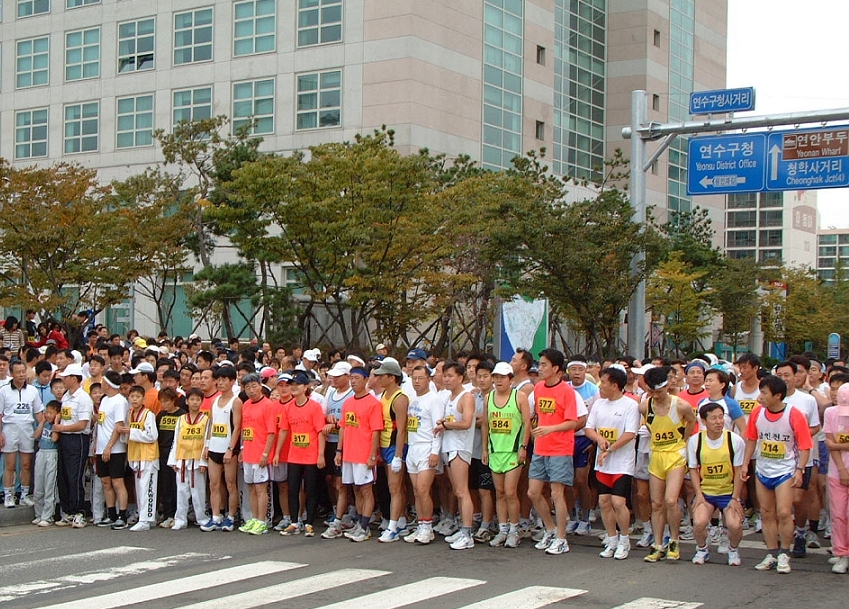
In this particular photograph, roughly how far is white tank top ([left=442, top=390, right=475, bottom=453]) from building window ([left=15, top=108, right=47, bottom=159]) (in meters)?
42.2

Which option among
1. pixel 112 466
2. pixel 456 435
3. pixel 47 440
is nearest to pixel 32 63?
pixel 47 440

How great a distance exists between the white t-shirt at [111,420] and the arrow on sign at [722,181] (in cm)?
1413

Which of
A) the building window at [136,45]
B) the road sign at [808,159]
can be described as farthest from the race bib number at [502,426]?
the building window at [136,45]

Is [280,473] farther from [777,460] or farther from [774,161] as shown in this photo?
[774,161]

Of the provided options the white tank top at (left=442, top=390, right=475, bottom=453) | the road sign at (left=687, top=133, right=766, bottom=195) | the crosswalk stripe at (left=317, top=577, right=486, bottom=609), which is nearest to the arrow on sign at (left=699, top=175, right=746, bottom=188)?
the road sign at (left=687, top=133, right=766, bottom=195)

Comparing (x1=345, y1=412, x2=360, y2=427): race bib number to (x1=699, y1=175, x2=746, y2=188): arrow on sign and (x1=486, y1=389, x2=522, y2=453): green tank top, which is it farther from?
(x1=699, y1=175, x2=746, y2=188): arrow on sign

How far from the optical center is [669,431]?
421 inches

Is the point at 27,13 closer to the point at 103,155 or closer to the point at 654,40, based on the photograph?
the point at 103,155

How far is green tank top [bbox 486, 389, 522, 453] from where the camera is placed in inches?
447

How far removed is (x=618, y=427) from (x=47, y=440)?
708 cm

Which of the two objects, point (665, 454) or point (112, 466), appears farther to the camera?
point (112, 466)

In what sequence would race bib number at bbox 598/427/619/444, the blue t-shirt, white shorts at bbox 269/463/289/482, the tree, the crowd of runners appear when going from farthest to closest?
1. the tree
2. the blue t-shirt
3. white shorts at bbox 269/463/289/482
4. race bib number at bbox 598/427/619/444
5. the crowd of runners

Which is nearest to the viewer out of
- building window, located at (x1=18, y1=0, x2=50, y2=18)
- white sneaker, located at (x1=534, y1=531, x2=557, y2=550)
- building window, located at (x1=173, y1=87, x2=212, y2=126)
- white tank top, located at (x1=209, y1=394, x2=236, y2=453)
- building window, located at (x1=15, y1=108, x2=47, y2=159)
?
white sneaker, located at (x1=534, y1=531, x2=557, y2=550)

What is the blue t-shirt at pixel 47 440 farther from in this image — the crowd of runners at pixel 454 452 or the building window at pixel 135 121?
the building window at pixel 135 121
